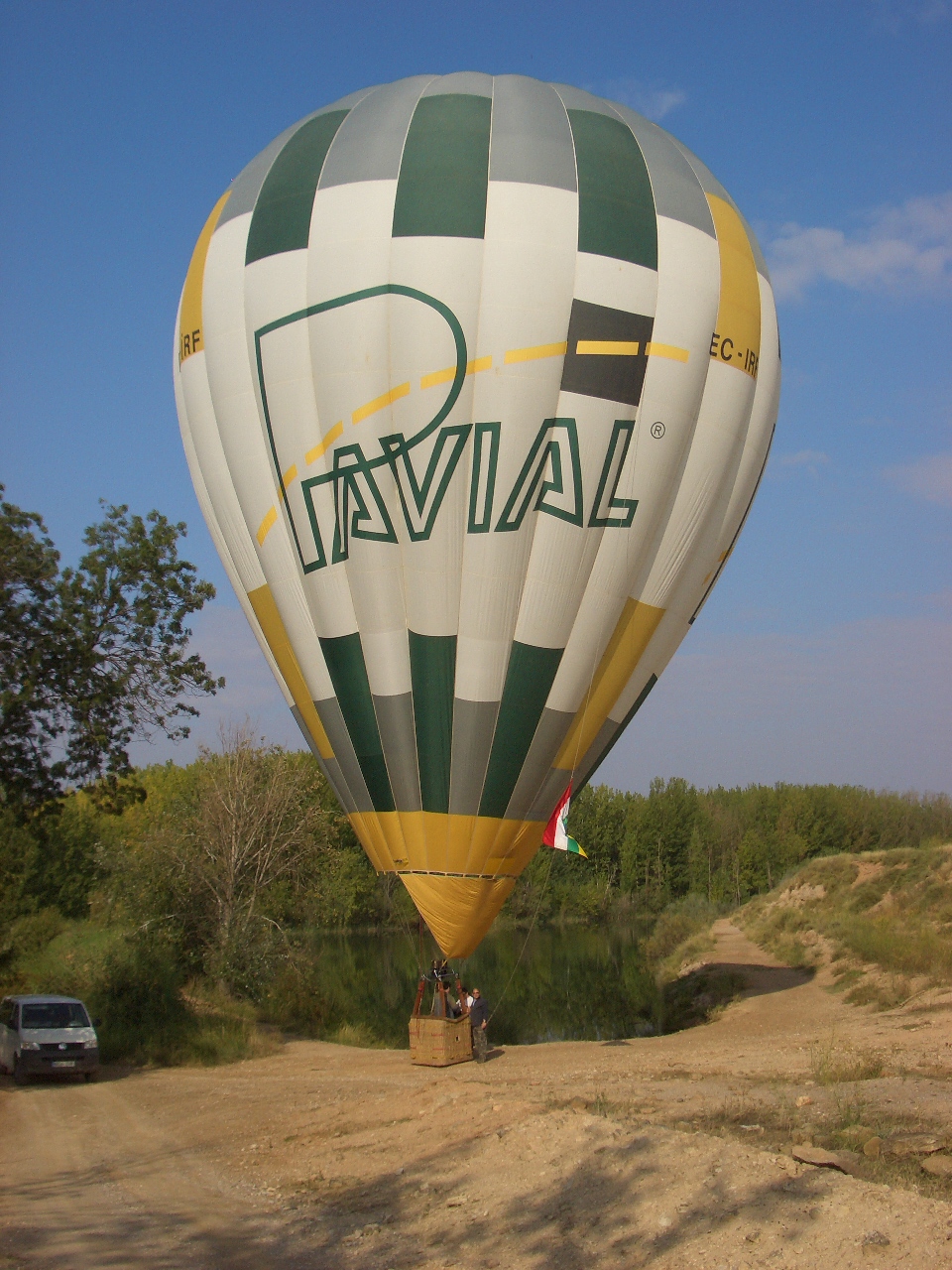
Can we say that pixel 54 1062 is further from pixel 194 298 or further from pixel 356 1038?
pixel 194 298

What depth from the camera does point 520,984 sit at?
30406 mm

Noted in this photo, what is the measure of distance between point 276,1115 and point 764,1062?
197 inches

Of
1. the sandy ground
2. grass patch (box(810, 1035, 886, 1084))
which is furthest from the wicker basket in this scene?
grass patch (box(810, 1035, 886, 1084))

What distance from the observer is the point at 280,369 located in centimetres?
1164

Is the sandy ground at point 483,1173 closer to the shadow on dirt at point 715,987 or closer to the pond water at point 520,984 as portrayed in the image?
the pond water at point 520,984

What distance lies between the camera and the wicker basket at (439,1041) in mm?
12875

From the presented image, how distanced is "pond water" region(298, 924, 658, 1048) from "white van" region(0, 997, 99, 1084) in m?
4.43

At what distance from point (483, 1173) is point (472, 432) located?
22.5 feet

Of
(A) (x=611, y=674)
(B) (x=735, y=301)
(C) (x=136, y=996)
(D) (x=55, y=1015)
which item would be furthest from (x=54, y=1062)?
(B) (x=735, y=301)

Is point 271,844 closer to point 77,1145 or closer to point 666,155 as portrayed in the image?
point 77,1145

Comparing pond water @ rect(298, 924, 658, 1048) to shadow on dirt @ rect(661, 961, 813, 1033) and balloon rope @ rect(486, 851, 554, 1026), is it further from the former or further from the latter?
Result: shadow on dirt @ rect(661, 961, 813, 1033)

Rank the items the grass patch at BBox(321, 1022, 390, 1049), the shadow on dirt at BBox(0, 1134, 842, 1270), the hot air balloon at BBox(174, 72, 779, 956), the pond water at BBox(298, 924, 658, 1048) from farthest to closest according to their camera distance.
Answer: the pond water at BBox(298, 924, 658, 1048)
the grass patch at BBox(321, 1022, 390, 1049)
the hot air balloon at BBox(174, 72, 779, 956)
the shadow on dirt at BBox(0, 1134, 842, 1270)

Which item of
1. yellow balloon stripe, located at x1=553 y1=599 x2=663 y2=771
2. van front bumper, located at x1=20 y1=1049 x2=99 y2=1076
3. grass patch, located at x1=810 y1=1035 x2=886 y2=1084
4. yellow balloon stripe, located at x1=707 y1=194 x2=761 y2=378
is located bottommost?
van front bumper, located at x1=20 y1=1049 x2=99 y2=1076

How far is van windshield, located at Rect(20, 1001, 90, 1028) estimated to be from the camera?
14.2 meters
